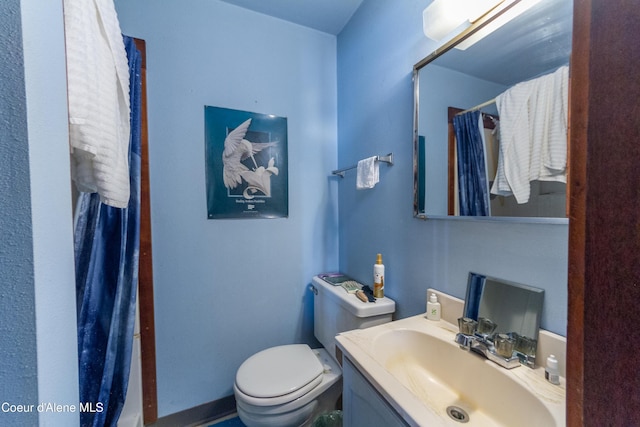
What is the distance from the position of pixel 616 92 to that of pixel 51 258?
73 cm

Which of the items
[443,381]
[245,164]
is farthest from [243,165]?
[443,381]

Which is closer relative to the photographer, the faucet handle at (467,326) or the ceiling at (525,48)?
the ceiling at (525,48)

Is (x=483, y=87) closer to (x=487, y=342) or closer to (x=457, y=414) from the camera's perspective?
(x=487, y=342)

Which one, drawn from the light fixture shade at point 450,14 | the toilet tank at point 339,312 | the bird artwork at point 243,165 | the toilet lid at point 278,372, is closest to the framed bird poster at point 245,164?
the bird artwork at point 243,165

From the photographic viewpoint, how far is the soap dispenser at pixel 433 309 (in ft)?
3.09

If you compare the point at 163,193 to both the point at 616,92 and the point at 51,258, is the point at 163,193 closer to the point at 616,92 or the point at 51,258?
the point at 51,258

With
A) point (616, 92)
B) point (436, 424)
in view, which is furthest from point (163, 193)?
point (616, 92)

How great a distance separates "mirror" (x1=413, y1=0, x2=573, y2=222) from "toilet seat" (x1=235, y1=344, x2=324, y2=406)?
0.88 meters

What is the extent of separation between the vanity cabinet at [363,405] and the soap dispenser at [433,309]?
14.9 inches

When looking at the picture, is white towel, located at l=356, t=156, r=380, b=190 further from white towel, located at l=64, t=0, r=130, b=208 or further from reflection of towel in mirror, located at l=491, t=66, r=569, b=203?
white towel, located at l=64, t=0, r=130, b=208

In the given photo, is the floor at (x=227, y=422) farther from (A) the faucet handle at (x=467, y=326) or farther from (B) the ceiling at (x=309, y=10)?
(B) the ceiling at (x=309, y=10)

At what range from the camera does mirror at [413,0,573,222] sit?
0.66 meters

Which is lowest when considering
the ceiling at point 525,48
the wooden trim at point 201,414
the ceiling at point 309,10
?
the wooden trim at point 201,414

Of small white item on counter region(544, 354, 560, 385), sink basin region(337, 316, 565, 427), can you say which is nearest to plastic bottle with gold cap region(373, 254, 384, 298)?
sink basin region(337, 316, 565, 427)
